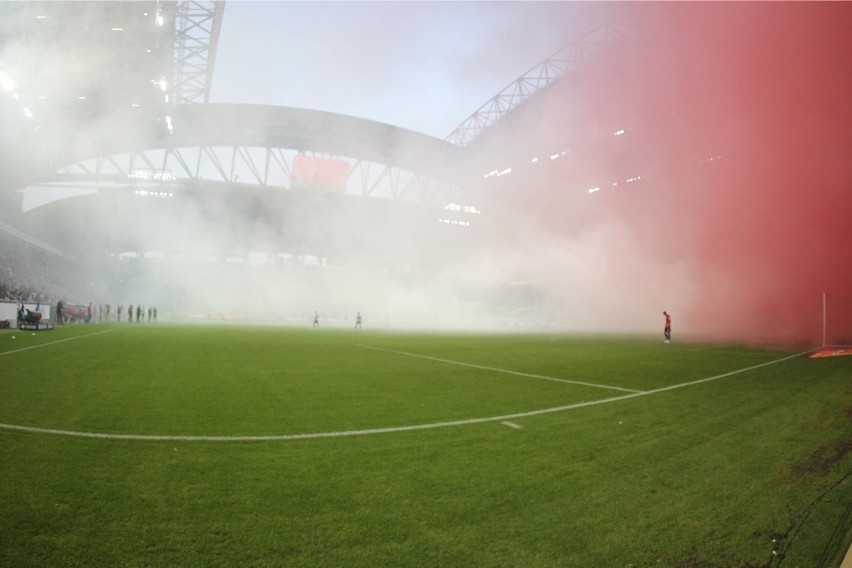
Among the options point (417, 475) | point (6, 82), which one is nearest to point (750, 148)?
point (417, 475)

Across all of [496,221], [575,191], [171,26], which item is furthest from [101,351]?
[496,221]

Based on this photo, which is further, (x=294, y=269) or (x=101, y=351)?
(x=294, y=269)

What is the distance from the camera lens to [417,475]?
79.4 inches

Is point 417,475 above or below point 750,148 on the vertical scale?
below

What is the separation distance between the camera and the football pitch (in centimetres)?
140

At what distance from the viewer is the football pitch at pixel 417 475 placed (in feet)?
4.58

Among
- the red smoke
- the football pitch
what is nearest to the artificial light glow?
the football pitch

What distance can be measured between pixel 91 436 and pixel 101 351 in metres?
5.66

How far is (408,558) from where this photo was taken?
1.33 metres

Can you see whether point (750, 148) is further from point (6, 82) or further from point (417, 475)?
point (6, 82)

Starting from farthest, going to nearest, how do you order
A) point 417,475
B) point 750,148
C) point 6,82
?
point 750,148 < point 6,82 < point 417,475

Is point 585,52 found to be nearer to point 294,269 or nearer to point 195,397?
point 195,397

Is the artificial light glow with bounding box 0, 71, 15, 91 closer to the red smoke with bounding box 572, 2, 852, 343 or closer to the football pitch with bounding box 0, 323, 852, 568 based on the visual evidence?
the football pitch with bounding box 0, 323, 852, 568

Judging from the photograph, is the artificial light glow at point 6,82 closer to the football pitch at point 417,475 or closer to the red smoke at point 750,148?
the football pitch at point 417,475
